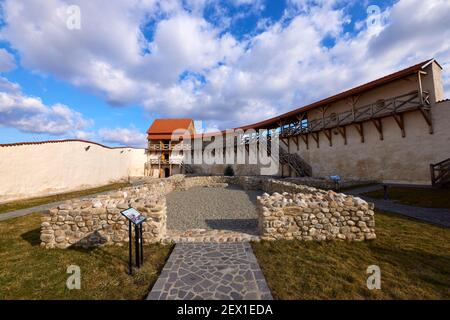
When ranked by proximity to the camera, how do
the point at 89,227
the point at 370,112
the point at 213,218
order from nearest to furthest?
1. the point at 89,227
2. the point at 213,218
3. the point at 370,112

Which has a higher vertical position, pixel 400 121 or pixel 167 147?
pixel 167 147

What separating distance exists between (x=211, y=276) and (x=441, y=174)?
1404 cm

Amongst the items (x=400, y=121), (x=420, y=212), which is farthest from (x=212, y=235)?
(x=400, y=121)

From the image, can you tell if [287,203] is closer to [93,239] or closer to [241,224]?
[241,224]

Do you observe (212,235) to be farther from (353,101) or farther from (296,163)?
(296,163)

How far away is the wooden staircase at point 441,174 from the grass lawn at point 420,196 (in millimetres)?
784

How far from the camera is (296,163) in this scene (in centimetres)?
2103

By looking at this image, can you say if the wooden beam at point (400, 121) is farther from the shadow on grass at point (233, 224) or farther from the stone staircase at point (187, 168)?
the stone staircase at point (187, 168)

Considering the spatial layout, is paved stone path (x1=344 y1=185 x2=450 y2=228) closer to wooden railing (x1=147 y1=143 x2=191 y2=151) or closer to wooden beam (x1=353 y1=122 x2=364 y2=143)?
wooden beam (x1=353 y1=122 x2=364 y2=143)

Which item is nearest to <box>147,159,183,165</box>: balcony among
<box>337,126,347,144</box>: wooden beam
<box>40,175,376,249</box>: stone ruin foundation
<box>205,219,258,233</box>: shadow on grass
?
<box>337,126,347,144</box>: wooden beam

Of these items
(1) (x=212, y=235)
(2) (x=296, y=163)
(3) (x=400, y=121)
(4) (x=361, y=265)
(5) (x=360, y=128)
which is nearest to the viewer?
(4) (x=361, y=265)

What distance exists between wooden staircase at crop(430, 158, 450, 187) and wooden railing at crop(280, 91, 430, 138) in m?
3.76
